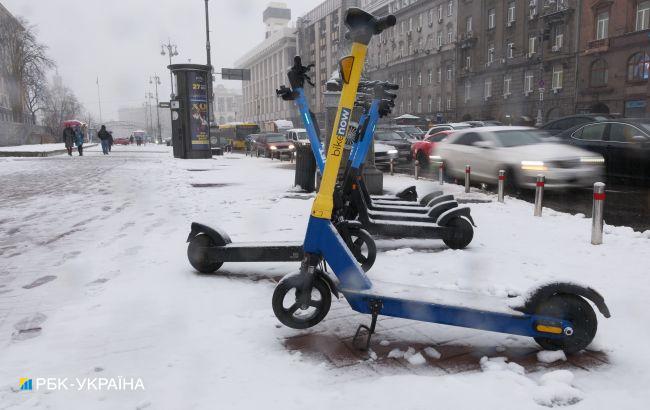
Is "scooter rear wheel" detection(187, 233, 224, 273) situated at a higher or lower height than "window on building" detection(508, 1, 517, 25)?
lower

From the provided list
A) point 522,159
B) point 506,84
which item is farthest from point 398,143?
point 506,84

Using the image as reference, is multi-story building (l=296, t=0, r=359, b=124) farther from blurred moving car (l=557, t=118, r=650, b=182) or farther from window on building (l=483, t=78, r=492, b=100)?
blurred moving car (l=557, t=118, r=650, b=182)

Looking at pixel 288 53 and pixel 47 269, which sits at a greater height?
pixel 288 53

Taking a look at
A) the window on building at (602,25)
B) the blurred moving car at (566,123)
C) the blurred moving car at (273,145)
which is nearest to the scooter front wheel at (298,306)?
the blurred moving car at (566,123)

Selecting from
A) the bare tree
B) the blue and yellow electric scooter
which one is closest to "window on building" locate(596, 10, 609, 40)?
the blue and yellow electric scooter

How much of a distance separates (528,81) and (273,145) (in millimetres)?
25645

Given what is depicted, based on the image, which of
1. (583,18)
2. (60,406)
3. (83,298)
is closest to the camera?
(60,406)

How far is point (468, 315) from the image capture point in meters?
3.02

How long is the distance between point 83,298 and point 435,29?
5659 centimetres

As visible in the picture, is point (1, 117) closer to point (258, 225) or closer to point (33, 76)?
point (33, 76)

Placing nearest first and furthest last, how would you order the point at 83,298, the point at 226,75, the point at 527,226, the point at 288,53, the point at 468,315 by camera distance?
the point at 468,315 < the point at 83,298 < the point at 527,226 < the point at 226,75 < the point at 288,53

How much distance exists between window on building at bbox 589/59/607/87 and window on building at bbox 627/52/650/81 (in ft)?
6.63

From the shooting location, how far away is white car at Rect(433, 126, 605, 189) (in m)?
10.1

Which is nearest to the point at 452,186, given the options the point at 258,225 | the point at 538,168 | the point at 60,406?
the point at 538,168
